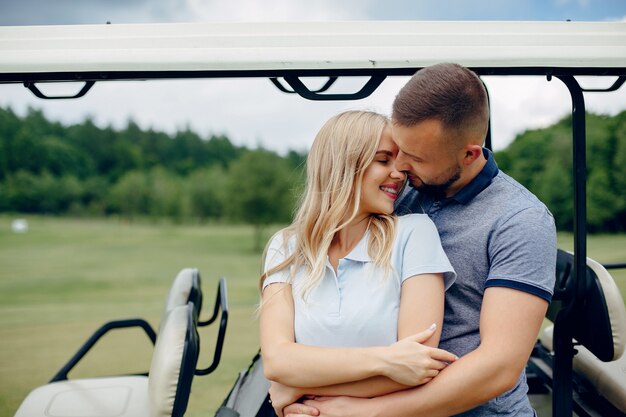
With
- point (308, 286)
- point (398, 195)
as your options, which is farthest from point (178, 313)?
point (398, 195)

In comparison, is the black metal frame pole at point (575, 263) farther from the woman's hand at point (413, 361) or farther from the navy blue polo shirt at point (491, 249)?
the woman's hand at point (413, 361)

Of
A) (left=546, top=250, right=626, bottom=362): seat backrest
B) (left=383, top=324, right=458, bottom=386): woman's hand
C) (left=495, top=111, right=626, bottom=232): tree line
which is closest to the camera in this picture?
(left=383, top=324, right=458, bottom=386): woman's hand

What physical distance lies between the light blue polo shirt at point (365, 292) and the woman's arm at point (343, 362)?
0.06 m

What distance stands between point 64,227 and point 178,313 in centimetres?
2355

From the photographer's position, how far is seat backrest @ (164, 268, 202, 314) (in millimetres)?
2525

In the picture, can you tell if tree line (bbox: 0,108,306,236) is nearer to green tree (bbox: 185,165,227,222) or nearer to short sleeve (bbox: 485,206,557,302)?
green tree (bbox: 185,165,227,222)

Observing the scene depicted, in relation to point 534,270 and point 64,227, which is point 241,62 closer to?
point 534,270

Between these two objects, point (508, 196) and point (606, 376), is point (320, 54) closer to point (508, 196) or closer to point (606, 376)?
point (508, 196)

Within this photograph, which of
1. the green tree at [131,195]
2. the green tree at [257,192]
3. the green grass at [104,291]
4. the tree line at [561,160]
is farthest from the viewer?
the green tree at [131,195]

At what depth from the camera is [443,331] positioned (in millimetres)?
1485

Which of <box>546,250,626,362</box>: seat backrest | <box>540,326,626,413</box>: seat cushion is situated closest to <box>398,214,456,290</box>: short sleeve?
<box>546,250,626,362</box>: seat backrest

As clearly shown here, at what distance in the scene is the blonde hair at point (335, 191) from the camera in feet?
4.99

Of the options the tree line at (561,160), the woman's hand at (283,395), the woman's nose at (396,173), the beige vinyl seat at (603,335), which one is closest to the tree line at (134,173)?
the tree line at (561,160)

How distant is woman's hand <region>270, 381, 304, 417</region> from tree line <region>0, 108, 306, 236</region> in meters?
21.0
